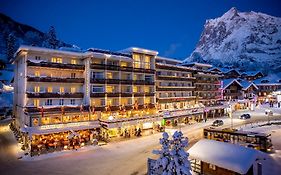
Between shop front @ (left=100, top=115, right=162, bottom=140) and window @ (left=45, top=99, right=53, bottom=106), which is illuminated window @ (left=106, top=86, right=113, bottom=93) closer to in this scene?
shop front @ (left=100, top=115, right=162, bottom=140)

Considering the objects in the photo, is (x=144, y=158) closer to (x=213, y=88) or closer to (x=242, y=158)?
(x=242, y=158)

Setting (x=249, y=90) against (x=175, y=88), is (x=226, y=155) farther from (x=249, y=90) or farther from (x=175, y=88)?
(x=249, y=90)

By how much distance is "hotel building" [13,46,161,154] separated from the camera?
125ft

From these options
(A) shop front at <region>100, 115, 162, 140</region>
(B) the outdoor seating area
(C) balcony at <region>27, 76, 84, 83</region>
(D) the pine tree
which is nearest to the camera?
(D) the pine tree

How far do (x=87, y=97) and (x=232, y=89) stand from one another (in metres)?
74.4

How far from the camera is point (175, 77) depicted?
64938mm

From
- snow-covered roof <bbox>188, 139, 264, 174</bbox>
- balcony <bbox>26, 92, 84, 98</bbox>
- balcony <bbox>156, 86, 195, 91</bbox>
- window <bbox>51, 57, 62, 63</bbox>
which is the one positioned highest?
window <bbox>51, 57, 62, 63</bbox>

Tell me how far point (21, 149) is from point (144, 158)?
21.2 m

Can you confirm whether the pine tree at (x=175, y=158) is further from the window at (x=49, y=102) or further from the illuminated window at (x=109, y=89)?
the illuminated window at (x=109, y=89)

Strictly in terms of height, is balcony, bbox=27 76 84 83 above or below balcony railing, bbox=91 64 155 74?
below

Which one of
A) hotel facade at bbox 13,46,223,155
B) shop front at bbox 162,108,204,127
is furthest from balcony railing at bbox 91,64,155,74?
shop front at bbox 162,108,204,127

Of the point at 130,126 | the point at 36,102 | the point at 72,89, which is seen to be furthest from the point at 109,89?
the point at 36,102

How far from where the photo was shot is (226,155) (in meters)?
23.3

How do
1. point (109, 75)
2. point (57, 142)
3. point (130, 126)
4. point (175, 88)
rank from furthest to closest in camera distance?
point (175, 88) → point (109, 75) → point (130, 126) → point (57, 142)
